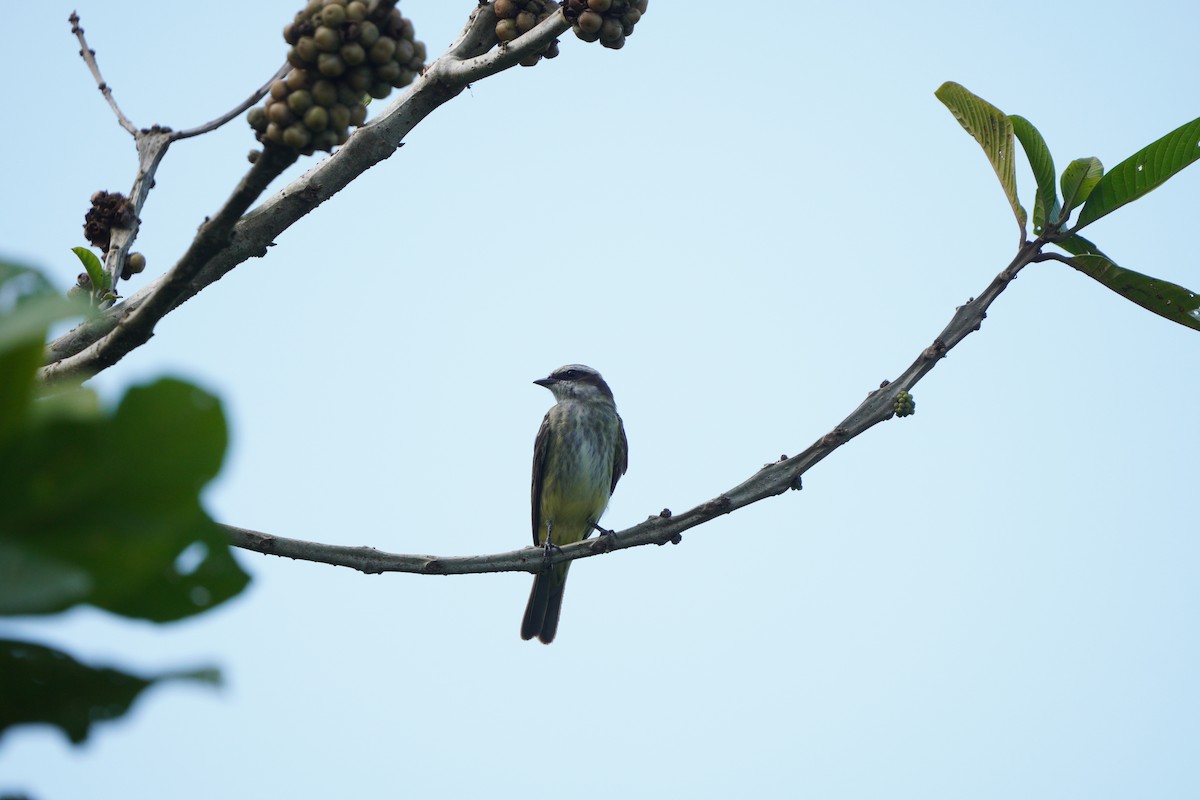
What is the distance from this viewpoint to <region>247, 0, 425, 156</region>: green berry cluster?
239 cm

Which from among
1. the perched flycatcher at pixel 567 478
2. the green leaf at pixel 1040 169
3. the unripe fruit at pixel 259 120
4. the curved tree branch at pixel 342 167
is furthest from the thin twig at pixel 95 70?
the perched flycatcher at pixel 567 478

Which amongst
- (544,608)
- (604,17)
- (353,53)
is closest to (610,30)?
(604,17)

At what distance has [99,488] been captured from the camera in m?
0.91

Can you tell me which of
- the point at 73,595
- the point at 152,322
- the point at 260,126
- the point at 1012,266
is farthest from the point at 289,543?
the point at 73,595

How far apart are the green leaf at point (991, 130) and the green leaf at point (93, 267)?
8.97 ft

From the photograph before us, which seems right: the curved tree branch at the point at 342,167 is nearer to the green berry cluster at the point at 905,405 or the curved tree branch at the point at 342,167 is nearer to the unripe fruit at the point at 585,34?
the unripe fruit at the point at 585,34

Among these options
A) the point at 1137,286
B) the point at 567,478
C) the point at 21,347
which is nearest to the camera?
the point at 21,347

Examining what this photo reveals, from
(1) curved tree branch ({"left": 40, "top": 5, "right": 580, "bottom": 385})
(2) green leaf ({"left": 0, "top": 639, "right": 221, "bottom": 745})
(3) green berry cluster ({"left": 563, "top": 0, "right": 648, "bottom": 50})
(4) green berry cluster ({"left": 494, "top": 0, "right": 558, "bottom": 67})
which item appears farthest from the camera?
(4) green berry cluster ({"left": 494, "top": 0, "right": 558, "bottom": 67})

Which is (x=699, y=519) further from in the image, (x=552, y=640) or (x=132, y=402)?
(x=552, y=640)

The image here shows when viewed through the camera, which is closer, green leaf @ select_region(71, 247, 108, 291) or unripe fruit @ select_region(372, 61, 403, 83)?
unripe fruit @ select_region(372, 61, 403, 83)

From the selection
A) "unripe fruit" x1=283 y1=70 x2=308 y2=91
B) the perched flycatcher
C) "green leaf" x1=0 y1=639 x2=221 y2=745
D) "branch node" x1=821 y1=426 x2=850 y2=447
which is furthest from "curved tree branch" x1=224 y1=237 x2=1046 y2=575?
the perched flycatcher

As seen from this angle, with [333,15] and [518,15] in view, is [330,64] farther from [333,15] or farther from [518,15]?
[518,15]

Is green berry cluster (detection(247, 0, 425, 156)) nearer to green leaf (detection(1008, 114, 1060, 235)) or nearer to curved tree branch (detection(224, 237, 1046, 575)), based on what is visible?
curved tree branch (detection(224, 237, 1046, 575))

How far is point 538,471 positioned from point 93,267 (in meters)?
6.30
